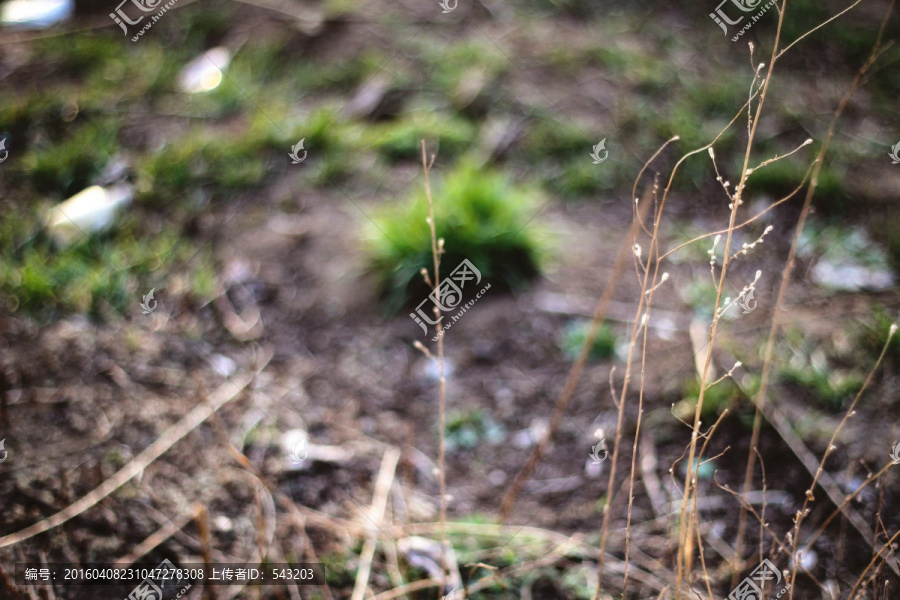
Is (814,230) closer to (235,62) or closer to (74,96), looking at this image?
(235,62)

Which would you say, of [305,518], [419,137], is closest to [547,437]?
[305,518]

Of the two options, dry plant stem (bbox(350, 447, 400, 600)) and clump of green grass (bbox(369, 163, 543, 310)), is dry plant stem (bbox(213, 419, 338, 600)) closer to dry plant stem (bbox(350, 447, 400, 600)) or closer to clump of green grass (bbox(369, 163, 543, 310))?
dry plant stem (bbox(350, 447, 400, 600))

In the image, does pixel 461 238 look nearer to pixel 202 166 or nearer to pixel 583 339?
pixel 583 339

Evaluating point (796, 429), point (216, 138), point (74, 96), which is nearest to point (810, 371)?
point (796, 429)

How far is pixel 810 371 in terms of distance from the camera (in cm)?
217

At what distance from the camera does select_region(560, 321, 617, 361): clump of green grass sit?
7.69ft

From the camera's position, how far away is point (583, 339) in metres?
2.42

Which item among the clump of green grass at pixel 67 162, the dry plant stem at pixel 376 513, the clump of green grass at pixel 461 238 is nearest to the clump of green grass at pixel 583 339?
the clump of green grass at pixel 461 238

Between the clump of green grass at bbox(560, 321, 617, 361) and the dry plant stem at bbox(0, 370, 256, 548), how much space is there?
118 centimetres

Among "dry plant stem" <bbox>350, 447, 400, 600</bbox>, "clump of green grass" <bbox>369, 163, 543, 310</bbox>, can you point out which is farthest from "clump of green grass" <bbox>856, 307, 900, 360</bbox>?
"dry plant stem" <bbox>350, 447, 400, 600</bbox>

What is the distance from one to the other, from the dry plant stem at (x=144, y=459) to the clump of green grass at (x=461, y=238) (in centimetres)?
67

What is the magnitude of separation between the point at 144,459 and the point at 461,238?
1.37 m

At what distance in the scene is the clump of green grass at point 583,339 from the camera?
2344 millimetres

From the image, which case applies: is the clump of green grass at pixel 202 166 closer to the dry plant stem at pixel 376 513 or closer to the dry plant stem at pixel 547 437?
the dry plant stem at pixel 376 513
